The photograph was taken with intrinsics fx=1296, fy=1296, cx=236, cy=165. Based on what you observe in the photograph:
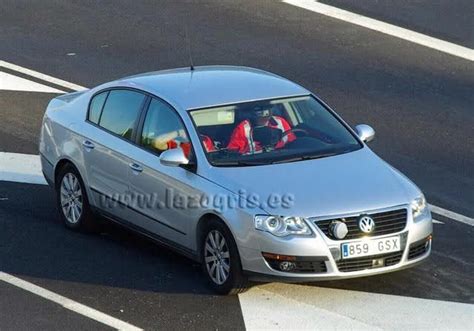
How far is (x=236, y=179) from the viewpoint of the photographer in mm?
10398

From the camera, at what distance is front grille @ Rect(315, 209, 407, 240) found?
9.95 m

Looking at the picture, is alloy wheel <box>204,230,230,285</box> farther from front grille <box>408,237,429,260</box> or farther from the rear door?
front grille <box>408,237,429,260</box>

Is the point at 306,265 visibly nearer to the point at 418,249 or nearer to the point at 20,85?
the point at 418,249

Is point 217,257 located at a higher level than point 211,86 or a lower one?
lower

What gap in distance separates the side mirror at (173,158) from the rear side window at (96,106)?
173 centimetres

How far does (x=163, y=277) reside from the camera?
36.0 feet

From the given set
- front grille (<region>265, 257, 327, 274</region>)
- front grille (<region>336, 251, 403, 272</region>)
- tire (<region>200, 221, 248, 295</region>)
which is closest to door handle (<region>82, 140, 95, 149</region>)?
tire (<region>200, 221, 248, 295</region>)

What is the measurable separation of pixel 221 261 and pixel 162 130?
1514mm

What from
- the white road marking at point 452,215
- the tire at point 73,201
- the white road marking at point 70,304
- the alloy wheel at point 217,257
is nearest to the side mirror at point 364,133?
the white road marking at point 452,215

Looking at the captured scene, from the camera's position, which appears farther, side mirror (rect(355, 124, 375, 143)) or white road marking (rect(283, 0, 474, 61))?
white road marking (rect(283, 0, 474, 61))

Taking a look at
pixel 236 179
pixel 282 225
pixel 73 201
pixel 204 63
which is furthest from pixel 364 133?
pixel 204 63

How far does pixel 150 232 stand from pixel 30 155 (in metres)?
3.70

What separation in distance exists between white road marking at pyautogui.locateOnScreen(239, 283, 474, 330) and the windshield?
1109 mm

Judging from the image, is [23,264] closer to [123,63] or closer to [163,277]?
[163,277]
